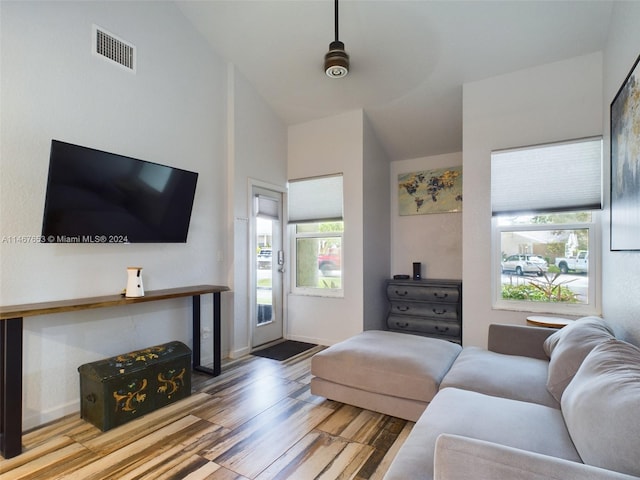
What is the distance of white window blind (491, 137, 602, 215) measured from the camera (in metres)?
3.00

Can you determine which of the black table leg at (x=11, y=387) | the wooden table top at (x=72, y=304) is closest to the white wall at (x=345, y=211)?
the wooden table top at (x=72, y=304)

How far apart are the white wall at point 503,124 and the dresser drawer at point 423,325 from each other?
0.55 m

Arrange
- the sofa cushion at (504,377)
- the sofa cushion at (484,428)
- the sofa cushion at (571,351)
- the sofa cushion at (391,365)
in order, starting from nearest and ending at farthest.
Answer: the sofa cushion at (484,428) < the sofa cushion at (571,351) < the sofa cushion at (504,377) < the sofa cushion at (391,365)

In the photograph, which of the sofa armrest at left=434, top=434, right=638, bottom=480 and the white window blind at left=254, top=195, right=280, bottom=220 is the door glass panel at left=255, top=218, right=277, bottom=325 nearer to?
the white window blind at left=254, top=195, right=280, bottom=220

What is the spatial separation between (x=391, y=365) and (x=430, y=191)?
2870 mm

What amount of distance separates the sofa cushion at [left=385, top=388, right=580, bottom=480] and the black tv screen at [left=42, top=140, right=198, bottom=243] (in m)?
2.47

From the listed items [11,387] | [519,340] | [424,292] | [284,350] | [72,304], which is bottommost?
[284,350]

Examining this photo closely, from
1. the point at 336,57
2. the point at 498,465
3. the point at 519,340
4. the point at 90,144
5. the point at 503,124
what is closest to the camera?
the point at 498,465

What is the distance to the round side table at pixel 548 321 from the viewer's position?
2771 mm

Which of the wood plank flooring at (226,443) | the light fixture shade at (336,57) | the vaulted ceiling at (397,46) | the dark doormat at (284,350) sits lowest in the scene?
the dark doormat at (284,350)

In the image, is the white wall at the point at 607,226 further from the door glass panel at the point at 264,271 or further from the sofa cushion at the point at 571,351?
the door glass panel at the point at 264,271

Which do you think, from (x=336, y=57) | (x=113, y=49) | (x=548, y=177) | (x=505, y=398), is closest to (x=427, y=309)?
(x=548, y=177)

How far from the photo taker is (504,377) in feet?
6.52

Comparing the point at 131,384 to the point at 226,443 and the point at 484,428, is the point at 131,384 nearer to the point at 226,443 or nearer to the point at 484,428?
the point at 226,443
